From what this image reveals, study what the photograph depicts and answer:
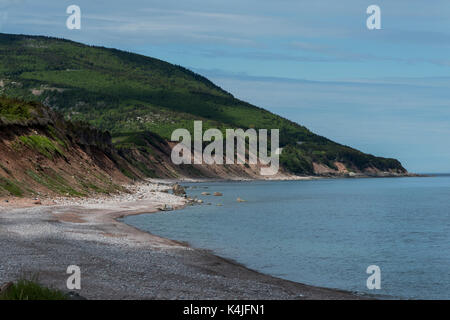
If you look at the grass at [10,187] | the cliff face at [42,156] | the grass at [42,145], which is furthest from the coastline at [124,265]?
the grass at [42,145]

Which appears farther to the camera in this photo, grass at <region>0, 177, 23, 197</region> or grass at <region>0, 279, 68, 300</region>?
grass at <region>0, 177, 23, 197</region>

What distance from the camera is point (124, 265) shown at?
25156 millimetres

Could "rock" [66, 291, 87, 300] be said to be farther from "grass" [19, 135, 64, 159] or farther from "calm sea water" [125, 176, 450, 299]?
"grass" [19, 135, 64, 159]

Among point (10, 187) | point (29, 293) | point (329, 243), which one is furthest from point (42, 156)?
point (29, 293)

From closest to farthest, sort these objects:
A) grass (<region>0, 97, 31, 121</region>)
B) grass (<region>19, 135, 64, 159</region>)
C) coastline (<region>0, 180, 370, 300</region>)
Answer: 1. coastline (<region>0, 180, 370, 300</region>)
2. grass (<region>19, 135, 64, 159</region>)
3. grass (<region>0, 97, 31, 121</region>)

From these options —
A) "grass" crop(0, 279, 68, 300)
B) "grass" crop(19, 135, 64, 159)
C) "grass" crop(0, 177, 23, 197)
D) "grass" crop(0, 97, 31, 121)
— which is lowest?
"grass" crop(0, 279, 68, 300)

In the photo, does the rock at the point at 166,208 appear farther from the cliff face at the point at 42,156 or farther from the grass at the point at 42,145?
the grass at the point at 42,145

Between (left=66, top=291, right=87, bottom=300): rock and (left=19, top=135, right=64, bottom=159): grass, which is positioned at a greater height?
(left=19, top=135, right=64, bottom=159): grass

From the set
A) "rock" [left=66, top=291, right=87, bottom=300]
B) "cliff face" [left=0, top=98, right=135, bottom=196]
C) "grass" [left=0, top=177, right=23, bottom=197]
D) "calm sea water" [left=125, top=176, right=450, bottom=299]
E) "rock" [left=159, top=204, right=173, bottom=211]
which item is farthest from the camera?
"rock" [left=159, top=204, right=173, bottom=211]

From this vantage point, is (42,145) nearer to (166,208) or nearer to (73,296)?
(166,208)

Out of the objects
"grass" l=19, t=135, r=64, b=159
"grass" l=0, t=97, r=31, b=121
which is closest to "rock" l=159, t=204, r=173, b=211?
"grass" l=19, t=135, r=64, b=159

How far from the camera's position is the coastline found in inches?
803
